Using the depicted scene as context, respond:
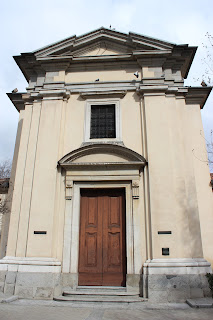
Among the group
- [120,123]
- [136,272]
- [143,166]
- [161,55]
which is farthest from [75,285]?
[161,55]

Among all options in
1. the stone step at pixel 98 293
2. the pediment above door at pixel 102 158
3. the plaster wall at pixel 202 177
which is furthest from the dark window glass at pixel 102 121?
the stone step at pixel 98 293

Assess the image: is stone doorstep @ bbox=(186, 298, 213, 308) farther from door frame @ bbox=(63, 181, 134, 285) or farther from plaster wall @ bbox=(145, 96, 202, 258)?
door frame @ bbox=(63, 181, 134, 285)

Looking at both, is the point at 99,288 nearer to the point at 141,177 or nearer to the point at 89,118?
the point at 141,177

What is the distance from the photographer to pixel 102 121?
387 inches

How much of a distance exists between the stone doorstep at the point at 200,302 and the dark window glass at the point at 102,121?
556cm

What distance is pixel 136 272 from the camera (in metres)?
7.83

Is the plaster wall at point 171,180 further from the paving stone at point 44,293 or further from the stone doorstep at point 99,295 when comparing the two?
the paving stone at point 44,293

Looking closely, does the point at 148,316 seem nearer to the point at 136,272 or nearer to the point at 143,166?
the point at 136,272

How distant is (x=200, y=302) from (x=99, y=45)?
9.62 meters

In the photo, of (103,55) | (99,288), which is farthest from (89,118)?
(99,288)

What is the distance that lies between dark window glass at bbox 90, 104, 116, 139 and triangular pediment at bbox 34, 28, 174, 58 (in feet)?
8.05

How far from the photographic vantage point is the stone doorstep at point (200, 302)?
6516 mm

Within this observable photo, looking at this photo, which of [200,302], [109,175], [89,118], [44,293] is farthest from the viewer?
[89,118]

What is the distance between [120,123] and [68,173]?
2.58m
